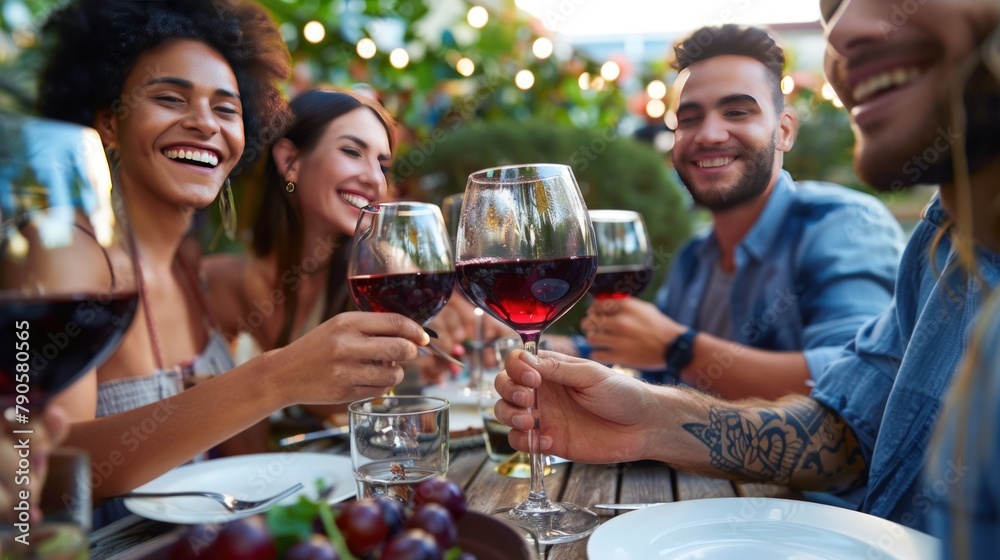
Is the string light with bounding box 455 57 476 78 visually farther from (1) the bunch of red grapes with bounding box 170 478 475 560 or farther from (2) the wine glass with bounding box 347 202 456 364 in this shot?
(1) the bunch of red grapes with bounding box 170 478 475 560

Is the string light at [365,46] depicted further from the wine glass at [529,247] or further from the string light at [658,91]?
the wine glass at [529,247]

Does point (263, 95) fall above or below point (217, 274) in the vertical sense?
above

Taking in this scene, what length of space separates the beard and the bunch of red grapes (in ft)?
2.39

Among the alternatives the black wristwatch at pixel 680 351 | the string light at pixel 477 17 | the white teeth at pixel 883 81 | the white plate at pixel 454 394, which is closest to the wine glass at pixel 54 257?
the white teeth at pixel 883 81

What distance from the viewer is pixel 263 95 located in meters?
1.18

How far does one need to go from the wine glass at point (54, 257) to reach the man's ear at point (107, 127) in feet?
1.78

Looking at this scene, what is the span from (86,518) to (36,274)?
18cm

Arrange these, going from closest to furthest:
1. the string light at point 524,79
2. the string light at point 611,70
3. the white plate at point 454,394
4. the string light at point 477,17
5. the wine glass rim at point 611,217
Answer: the white plate at point 454,394, the wine glass rim at point 611,217, the string light at point 611,70, the string light at point 477,17, the string light at point 524,79

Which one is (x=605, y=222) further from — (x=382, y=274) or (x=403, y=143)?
(x=403, y=143)

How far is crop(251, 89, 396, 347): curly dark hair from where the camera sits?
1.26m

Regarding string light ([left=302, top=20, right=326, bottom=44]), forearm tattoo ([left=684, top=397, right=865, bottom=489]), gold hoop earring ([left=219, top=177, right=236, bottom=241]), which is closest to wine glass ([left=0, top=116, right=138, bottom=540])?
gold hoop earring ([left=219, top=177, right=236, bottom=241])

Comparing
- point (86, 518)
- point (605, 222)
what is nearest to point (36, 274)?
point (86, 518)

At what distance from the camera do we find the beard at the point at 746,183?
112 cm

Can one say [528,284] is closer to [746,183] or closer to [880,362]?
[746,183]
